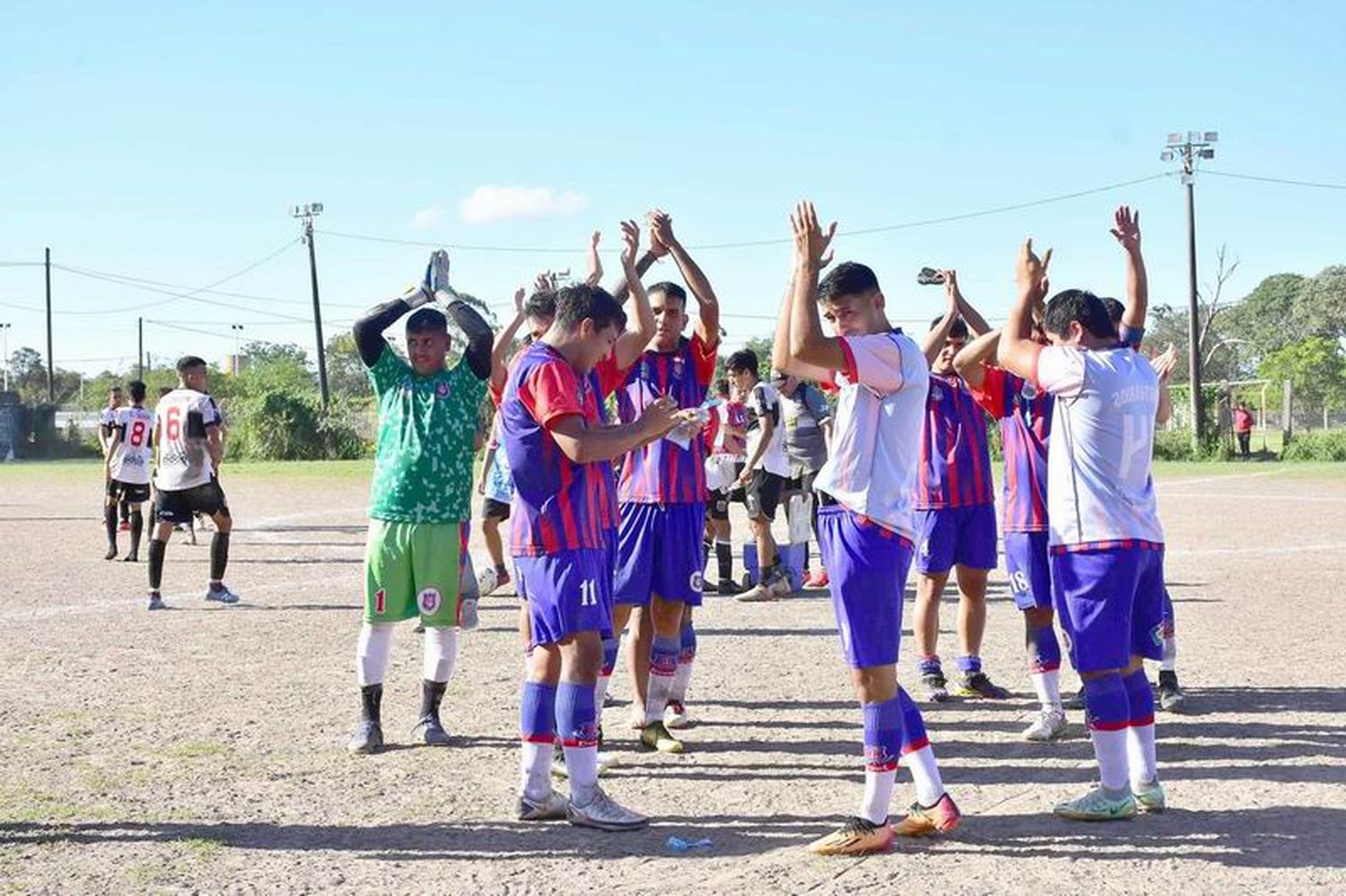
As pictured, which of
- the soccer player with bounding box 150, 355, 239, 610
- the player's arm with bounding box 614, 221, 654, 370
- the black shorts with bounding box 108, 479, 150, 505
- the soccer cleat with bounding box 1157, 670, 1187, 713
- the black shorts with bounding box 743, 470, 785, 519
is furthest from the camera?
the black shorts with bounding box 108, 479, 150, 505

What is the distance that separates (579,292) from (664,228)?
1.15 metres

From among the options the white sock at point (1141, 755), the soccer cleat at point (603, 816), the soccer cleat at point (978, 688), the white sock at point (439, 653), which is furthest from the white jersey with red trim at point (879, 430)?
the soccer cleat at point (978, 688)

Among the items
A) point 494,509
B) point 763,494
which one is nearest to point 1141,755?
point 494,509

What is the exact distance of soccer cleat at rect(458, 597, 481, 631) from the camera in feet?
23.0

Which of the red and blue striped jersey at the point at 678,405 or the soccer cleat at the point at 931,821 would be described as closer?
the soccer cleat at the point at 931,821

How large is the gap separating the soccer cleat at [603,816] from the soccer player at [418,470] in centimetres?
164

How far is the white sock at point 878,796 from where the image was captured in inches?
205

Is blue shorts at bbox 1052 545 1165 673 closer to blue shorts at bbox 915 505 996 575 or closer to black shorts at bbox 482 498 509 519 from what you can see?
blue shorts at bbox 915 505 996 575

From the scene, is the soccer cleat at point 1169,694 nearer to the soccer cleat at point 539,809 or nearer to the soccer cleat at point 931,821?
the soccer cleat at point 931,821

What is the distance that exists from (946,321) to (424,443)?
277 cm

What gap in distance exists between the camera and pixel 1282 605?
1162cm

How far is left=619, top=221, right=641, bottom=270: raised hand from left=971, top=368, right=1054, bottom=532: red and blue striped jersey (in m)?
1.98

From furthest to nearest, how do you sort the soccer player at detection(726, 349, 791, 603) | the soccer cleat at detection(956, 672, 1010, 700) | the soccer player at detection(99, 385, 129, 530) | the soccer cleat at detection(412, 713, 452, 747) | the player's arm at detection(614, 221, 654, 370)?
the soccer player at detection(99, 385, 129, 530) → the soccer player at detection(726, 349, 791, 603) → the soccer cleat at detection(956, 672, 1010, 700) → the soccer cleat at detection(412, 713, 452, 747) → the player's arm at detection(614, 221, 654, 370)

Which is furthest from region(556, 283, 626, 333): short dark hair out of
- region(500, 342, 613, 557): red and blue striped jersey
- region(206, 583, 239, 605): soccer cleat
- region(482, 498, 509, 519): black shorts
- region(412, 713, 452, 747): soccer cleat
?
region(206, 583, 239, 605): soccer cleat
